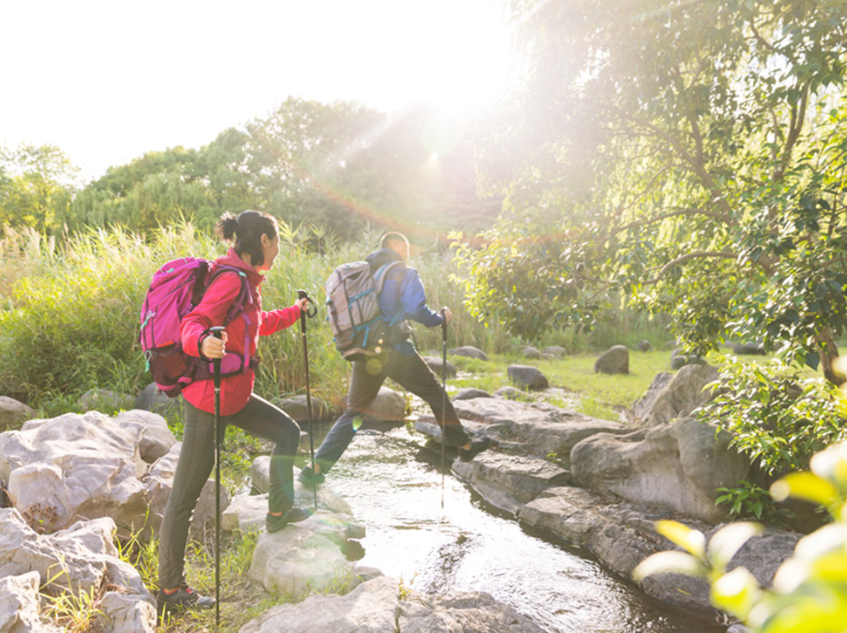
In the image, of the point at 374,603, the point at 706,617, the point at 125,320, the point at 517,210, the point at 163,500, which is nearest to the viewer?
the point at 374,603

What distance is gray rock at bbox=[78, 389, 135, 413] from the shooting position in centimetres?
667

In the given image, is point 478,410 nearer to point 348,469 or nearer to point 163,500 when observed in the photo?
point 348,469

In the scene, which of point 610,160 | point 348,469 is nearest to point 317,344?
point 348,469

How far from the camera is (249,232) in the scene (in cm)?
320

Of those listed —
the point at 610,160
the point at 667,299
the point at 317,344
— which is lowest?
the point at 317,344

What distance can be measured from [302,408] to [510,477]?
3.31 m

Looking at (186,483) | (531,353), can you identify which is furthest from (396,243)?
(531,353)

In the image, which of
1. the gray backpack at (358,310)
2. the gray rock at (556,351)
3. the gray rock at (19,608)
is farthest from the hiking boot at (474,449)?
the gray rock at (556,351)

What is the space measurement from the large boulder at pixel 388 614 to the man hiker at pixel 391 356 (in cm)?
188

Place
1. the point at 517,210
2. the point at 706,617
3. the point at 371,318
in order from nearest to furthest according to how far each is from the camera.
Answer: the point at 706,617 < the point at 371,318 < the point at 517,210

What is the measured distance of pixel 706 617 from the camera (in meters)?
3.49

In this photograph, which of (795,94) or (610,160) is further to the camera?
(610,160)

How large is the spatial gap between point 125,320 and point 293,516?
17.1 ft

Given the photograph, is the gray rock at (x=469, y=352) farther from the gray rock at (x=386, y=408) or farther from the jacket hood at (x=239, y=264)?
the jacket hood at (x=239, y=264)
